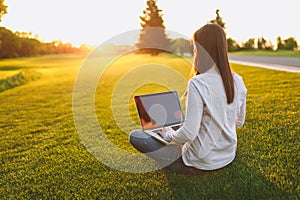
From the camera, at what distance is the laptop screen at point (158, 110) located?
3.09 metres

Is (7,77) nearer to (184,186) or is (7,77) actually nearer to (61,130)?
(61,130)

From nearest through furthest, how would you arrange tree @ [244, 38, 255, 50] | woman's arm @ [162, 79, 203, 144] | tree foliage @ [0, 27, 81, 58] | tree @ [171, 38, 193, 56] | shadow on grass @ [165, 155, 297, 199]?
woman's arm @ [162, 79, 203, 144], shadow on grass @ [165, 155, 297, 199], tree @ [171, 38, 193, 56], tree foliage @ [0, 27, 81, 58], tree @ [244, 38, 255, 50]

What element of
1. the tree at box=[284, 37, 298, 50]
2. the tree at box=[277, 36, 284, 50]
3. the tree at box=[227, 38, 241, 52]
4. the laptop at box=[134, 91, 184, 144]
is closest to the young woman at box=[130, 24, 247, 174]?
the laptop at box=[134, 91, 184, 144]

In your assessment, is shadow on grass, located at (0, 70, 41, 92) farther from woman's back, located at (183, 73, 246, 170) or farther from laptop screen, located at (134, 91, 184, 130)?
woman's back, located at (183, 73, 246, 170)

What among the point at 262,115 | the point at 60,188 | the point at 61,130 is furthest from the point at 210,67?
the point at 61,130

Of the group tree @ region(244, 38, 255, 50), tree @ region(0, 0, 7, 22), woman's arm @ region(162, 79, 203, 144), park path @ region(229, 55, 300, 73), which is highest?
tree @ region(0, 0, 7, 22)

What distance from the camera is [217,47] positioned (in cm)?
222

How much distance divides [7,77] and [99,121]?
9.68 meters

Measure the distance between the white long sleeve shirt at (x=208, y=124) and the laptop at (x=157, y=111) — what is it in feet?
1.81

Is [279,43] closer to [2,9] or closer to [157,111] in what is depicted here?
[2,9]

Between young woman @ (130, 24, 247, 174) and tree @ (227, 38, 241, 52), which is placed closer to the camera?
young woman @ (130, 24, 247, 174)

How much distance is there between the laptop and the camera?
308 centimetres

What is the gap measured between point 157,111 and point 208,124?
939 mm

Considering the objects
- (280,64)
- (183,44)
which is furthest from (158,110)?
(280,64)
